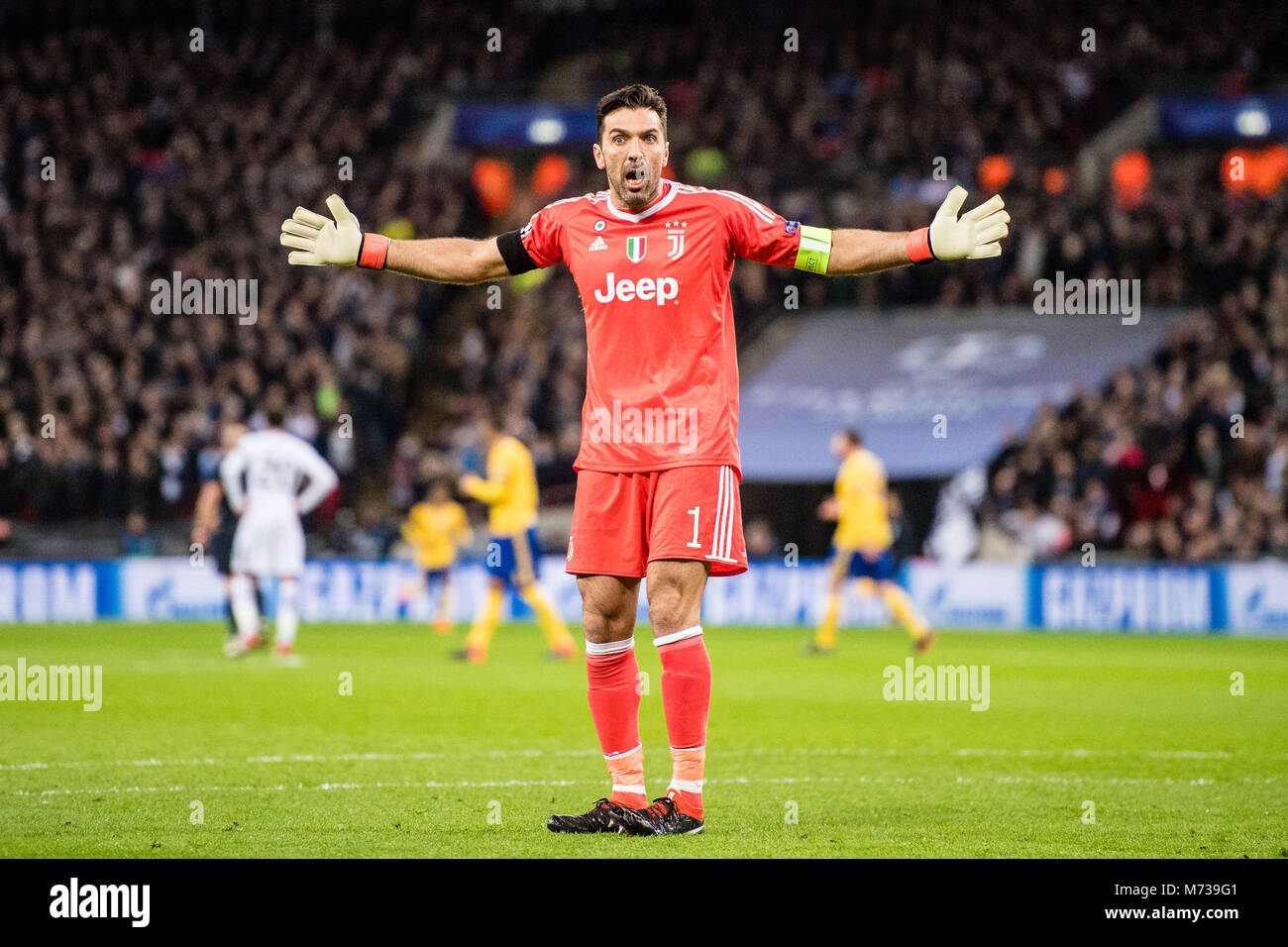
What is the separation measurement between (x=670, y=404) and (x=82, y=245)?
838 inches

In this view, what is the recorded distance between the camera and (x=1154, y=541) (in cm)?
2139

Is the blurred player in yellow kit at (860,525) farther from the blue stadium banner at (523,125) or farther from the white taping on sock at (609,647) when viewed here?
the blue stadium banner at (523,125)

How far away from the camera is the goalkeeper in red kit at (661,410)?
604 cm

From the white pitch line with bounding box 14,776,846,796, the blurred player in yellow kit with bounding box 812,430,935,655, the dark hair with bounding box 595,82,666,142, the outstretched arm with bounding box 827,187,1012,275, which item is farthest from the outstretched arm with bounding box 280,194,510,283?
the blurred player in yellow kit with bounding box 812,430,935,655

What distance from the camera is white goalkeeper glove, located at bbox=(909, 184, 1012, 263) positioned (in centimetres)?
591

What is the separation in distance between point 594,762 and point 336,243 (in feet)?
10.6

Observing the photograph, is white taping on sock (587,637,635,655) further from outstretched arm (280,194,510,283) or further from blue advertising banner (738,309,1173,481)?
blue advertising banner (738,309,1173,481)

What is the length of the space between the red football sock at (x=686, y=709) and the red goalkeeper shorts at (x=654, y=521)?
0.31m

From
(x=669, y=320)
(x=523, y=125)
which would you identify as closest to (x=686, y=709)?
(x=669, y=320)

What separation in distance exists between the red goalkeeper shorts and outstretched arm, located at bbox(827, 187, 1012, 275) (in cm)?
93

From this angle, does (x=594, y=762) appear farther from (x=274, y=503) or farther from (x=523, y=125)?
(x=523, y=125)

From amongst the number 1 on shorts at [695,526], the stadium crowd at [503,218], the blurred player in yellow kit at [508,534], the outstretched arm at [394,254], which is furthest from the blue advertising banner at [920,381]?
the number 1 on shorts at [695,526]

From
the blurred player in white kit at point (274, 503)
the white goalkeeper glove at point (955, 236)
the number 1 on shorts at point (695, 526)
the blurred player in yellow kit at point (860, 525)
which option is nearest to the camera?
the white goalkeeper glove at point (955, 236)

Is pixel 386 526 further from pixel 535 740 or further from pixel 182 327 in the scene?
pixel 535 740
